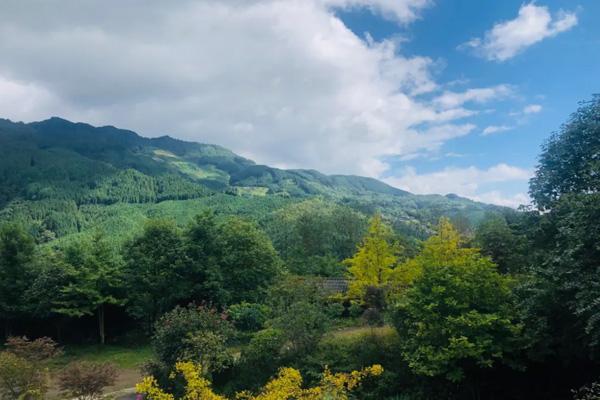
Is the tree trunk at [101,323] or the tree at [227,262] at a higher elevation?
the tree at [227,262]

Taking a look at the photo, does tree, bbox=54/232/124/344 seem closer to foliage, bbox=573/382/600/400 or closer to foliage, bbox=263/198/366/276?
foliage, bbox=263/198/366/276

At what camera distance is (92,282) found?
79.4ft

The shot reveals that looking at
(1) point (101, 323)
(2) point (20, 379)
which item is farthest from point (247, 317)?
(2) point (20, 379)

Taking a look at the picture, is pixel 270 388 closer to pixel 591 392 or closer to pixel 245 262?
pixel 591 392

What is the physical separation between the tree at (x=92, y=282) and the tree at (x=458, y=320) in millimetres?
18566

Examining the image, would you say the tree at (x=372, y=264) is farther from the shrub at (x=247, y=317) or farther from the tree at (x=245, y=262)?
the tree at (x=245, y=262)

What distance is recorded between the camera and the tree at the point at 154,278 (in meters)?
24.6

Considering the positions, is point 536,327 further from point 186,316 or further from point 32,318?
point 32,318

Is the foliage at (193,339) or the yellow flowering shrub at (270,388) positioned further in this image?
the foliage at (193,339)

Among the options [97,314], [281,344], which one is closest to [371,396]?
[281,344]

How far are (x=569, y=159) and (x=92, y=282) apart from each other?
78.6 ft

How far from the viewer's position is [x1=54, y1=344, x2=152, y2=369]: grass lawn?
21.9 metres

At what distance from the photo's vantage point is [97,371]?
41.8 ft

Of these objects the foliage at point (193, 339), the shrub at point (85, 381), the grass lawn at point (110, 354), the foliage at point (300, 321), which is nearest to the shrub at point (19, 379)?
the shrub at point (85, 381)
